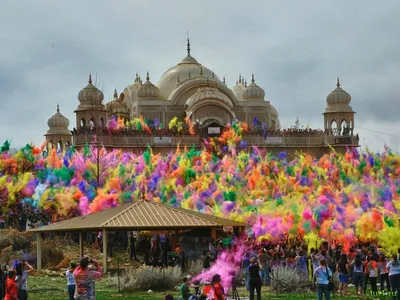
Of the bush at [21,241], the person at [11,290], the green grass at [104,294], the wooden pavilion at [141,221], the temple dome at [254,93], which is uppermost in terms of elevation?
the temple dome at [254,93]

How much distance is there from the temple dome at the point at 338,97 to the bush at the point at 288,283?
39.9m

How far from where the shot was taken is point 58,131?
65.9 metres

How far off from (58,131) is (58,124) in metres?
0.71

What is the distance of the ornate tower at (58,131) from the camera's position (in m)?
65.3

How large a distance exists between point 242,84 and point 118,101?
1343cm

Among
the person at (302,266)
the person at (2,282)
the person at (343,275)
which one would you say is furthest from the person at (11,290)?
the person at (302,266)

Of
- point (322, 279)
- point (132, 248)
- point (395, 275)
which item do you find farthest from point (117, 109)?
point (322, 279)

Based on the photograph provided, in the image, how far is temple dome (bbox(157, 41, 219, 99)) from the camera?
207 ft

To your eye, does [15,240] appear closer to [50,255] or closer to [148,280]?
[50,255]

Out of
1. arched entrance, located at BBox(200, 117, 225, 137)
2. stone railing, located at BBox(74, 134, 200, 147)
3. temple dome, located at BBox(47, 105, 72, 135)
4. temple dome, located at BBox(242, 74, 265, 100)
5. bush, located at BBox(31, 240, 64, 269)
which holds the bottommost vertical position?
bush, located at BBox(31, 240, 64, 269)

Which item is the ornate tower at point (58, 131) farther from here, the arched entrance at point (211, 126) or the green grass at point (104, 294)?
the green grass at point (104, 294)

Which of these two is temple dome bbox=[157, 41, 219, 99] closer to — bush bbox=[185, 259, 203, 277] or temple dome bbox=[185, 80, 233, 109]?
temple dome bbox=[185, 80, 233, 109]

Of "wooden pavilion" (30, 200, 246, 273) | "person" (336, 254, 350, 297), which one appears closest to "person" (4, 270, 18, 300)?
"wooden pavilion" (30, 200, 246, 273)

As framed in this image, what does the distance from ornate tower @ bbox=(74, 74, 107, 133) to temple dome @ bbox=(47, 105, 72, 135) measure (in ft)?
35.4
